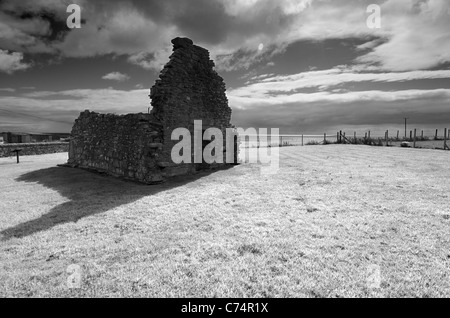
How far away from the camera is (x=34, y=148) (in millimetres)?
25625

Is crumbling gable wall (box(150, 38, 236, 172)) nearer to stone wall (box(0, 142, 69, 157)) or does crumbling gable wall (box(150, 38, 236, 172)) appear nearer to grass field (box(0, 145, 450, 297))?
grass field (box(0, 145, 450, 297))

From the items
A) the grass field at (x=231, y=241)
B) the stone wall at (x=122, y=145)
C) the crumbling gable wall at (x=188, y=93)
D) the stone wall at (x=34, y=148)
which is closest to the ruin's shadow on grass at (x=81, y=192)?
the grass field at (x=231, y=241)

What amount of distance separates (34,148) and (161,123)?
2190 centimetres

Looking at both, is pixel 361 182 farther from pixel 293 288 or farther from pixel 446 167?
pixel 293 288

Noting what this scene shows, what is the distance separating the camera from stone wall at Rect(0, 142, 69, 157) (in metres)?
23.3

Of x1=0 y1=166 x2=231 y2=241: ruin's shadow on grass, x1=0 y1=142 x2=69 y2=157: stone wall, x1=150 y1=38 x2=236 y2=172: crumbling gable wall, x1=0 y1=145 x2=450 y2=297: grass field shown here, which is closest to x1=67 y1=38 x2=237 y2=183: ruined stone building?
x1=150 y1=38 x2=236 y2=172: crumbling gable wall

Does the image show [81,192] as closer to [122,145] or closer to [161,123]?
[122,145]

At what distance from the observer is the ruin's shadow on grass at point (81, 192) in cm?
613

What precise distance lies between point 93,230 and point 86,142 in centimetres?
1065

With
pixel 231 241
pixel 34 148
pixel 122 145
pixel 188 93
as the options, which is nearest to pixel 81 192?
pixel 122 145

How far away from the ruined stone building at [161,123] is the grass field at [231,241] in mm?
2099
